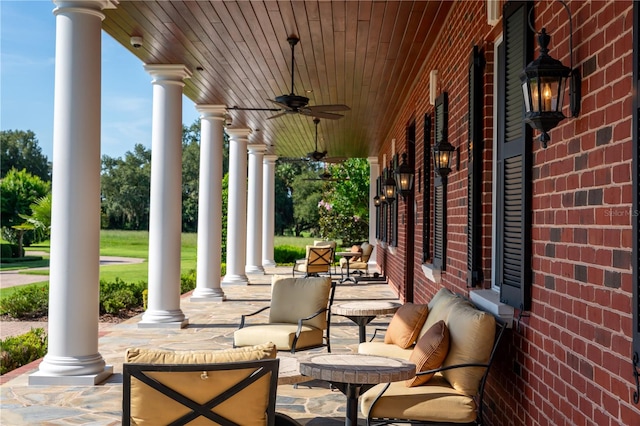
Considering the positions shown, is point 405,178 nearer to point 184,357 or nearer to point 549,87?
point 549,87

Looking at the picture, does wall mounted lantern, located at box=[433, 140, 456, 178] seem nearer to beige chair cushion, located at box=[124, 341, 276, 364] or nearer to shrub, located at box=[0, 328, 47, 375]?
beige chair cushion, located at box=[124, 341, 276, 364]

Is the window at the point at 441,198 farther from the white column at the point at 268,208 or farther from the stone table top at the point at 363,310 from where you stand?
A: the white column at the point at 268,208

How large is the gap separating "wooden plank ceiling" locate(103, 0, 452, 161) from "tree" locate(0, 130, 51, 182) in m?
42.7

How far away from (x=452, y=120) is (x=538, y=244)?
335 centimetres

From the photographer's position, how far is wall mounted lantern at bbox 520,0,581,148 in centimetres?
325

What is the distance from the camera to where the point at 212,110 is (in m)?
13.0

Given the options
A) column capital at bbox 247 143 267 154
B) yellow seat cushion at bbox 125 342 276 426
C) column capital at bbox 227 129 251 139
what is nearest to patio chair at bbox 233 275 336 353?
yellow seat cushion at bbox 125 342 276 426

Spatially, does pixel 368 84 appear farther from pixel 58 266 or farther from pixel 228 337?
pixel 58 266

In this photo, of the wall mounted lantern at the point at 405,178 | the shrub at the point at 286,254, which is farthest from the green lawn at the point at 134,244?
the wall mounted lantern at the point at 405,178

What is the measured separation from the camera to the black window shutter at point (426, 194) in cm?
916

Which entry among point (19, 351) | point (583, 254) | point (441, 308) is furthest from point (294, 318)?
point (583, 254)

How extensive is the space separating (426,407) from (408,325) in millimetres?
1680

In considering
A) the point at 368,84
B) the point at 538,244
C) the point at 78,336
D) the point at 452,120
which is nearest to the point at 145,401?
the point at 538,244

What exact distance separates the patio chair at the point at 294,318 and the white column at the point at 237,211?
8183mm
